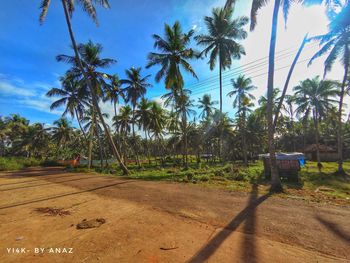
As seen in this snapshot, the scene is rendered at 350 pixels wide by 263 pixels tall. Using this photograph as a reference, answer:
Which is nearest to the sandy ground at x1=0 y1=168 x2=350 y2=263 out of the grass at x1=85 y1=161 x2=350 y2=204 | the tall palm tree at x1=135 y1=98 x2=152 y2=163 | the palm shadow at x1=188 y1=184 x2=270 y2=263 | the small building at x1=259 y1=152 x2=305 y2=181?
the palm shadow at x1=188 y1=184 x2=270 y2=263

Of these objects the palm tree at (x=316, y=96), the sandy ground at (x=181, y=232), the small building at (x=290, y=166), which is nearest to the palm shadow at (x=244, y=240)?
the sandy ground at (x=181, y=232)

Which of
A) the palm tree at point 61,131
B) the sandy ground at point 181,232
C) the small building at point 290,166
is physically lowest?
the sandy ground at point 181,232

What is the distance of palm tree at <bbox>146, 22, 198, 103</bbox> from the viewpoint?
64.4ft

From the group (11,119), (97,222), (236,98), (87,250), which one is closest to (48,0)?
(97,222)

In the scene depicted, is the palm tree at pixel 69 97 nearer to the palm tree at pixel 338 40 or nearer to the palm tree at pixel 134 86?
the palm tree at pixel 134 86

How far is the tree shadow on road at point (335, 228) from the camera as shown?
13.5 ft

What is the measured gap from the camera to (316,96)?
979 inches

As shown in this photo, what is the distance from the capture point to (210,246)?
370 centimetres

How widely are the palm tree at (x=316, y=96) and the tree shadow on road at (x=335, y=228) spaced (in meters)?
22.9

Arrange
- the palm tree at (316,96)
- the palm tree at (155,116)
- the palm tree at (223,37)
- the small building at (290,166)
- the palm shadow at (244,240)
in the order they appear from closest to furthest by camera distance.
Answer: the palm shadow at (244,240) → the small building at (290,166) → the palm tree at (223,37) → the palm tree at (316,96) → the palm tree at (155,116)

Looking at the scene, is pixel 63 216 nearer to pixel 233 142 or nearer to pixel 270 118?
pixel 270 118

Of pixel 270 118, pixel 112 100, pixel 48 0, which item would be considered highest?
pixel 48 0

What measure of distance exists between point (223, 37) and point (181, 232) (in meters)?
18.8

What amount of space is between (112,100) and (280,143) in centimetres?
4683
